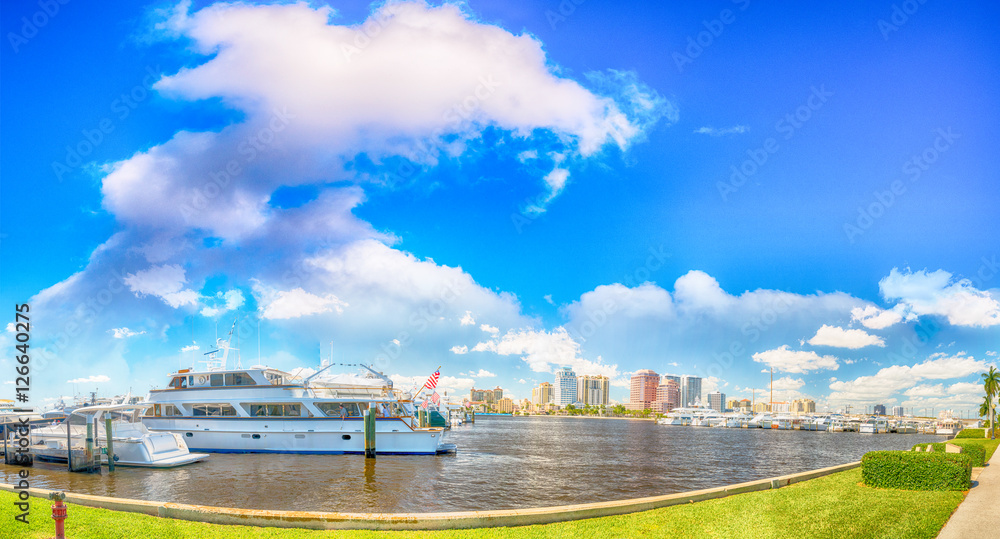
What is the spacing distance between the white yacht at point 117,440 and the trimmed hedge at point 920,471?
32813 millimetres

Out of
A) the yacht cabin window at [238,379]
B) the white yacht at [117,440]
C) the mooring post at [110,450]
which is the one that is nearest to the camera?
the mooring post at [110,450]

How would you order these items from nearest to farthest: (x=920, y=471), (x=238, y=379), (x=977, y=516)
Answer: (x=977, y=516) < (x=920, y=471) < (x=238, y=379)

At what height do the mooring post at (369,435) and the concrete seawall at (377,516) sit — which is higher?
the concrete seawall at (377,516)

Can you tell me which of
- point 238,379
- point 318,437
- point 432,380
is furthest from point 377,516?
point 432,380

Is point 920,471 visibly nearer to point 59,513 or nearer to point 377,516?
point 377,516

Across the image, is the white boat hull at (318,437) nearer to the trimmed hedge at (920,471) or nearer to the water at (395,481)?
the water at (395,481)

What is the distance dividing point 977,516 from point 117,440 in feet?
117

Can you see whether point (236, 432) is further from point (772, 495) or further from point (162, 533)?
point (772, 495)

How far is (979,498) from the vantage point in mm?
15977

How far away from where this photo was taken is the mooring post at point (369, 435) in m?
35.3

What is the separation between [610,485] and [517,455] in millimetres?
16843

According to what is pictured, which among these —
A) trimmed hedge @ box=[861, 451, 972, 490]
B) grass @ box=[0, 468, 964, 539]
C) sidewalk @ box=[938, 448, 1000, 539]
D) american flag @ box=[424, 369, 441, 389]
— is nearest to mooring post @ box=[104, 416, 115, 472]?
grass @ box=[0, 468, 964, 539]

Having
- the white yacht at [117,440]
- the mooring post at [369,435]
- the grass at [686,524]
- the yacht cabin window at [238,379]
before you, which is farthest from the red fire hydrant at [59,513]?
the yacht cabin window at [238,379]

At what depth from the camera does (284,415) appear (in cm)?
3791
